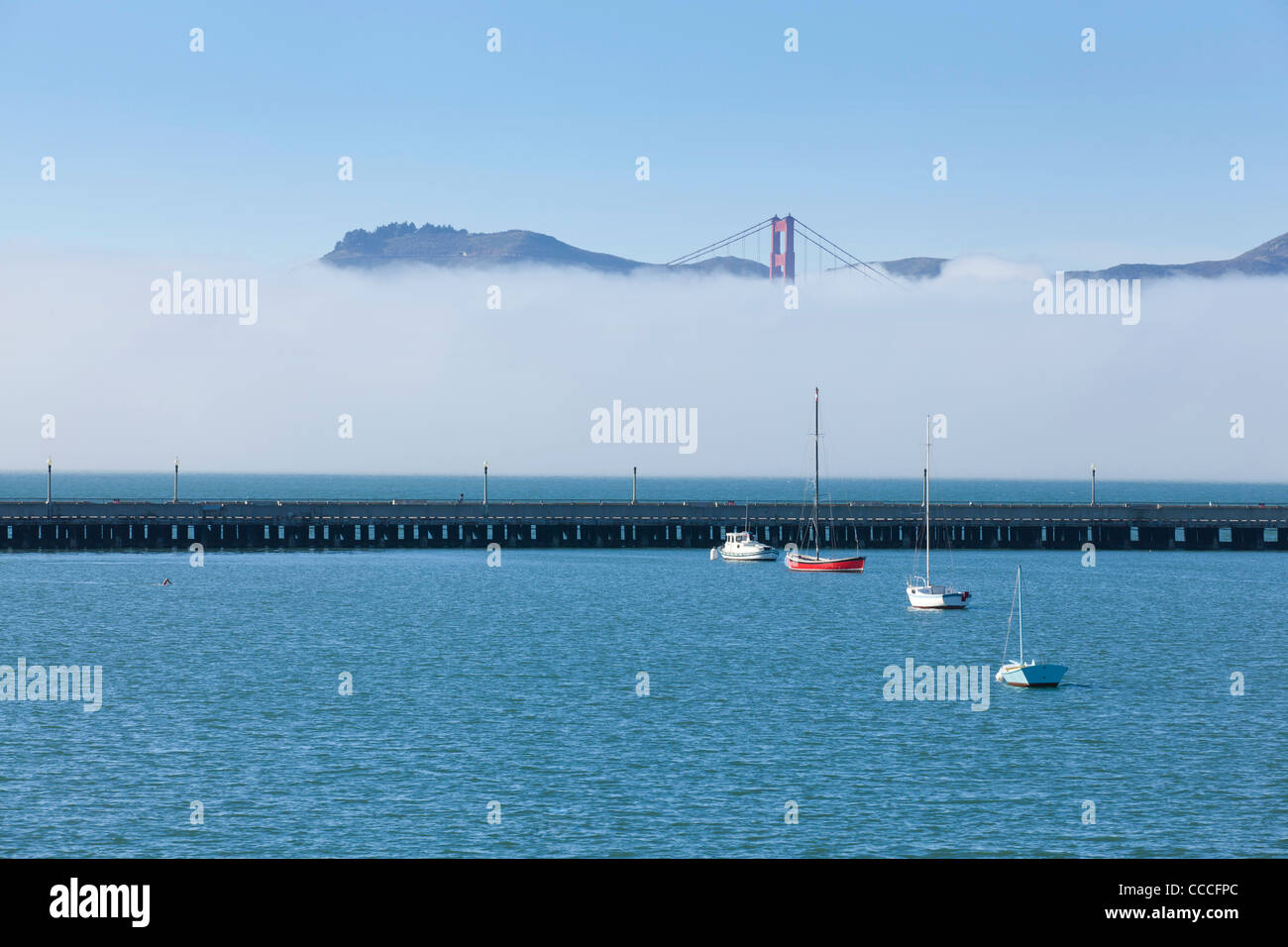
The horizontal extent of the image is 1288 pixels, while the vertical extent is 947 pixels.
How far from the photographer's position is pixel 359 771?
38500 millimetres

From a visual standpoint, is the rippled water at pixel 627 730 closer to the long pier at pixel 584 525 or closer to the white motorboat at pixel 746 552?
the white motorboat at pixel 746 552

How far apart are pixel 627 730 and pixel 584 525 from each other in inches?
3214

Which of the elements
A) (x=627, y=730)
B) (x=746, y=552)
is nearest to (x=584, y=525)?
(x=746, y=552)

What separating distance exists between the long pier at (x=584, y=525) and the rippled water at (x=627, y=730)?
98.2ft

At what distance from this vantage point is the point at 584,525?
415 ft

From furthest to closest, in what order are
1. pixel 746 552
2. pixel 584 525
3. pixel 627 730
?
pixel 584 525 < pixel 746 552 < pixel 627 730

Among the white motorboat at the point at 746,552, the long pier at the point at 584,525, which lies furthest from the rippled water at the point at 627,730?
the long pier at the point at 584,525

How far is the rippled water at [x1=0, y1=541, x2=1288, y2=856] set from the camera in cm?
3244

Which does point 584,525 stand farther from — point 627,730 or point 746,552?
Result: point 627,730

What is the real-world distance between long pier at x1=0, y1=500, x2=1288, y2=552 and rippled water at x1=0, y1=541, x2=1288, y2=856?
29924 millimetres
